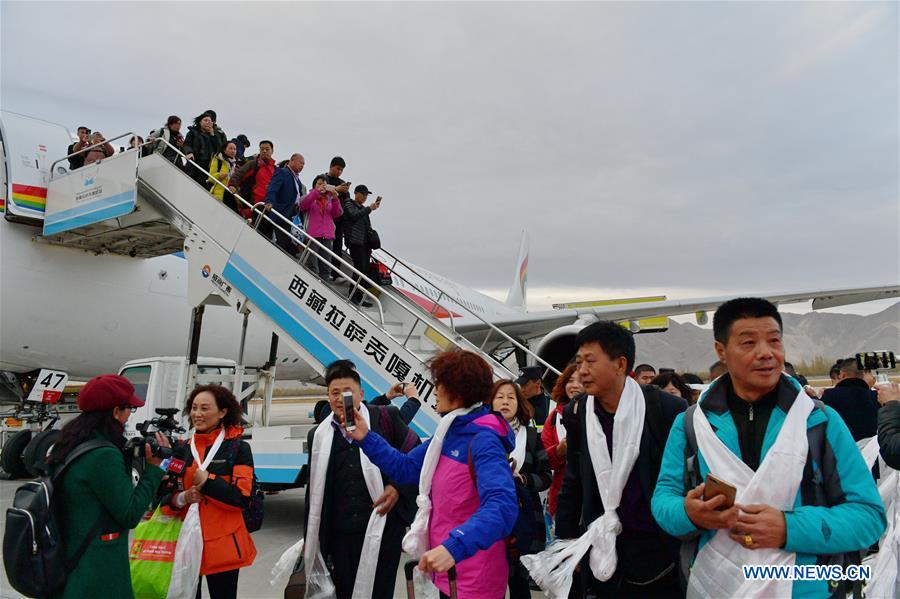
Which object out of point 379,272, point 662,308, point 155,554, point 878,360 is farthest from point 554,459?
point 662,308

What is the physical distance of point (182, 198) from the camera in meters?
6.99

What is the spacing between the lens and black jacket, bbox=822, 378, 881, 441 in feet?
17.1

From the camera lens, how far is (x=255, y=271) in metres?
6.36

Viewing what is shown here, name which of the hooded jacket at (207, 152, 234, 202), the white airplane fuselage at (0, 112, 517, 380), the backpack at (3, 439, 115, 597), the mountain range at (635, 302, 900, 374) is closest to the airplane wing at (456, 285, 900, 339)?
the white airplane fuselage at (0, 112, 517, 380)

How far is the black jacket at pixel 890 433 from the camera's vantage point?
8.00 ft

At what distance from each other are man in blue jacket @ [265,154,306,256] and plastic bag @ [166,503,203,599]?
4.11 m

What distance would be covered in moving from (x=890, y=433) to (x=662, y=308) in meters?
11.4

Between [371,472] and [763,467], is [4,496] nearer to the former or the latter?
[371,472]

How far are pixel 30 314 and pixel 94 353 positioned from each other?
4.34 ft

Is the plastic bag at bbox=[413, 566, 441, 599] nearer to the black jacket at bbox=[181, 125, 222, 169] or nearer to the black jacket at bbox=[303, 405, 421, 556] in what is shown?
the black jacket at bbox=[303, 405, 421, 556]

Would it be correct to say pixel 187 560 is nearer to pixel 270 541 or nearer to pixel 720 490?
pixel 720 490

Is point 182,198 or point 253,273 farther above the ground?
point 182,198

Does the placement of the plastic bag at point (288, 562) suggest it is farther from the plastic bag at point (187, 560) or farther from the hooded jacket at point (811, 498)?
the hooded jacket at point (811, 498)

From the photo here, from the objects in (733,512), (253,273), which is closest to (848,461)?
(733,512)
